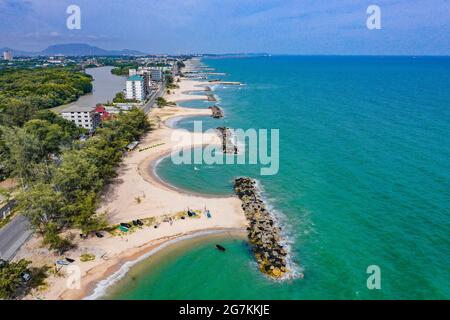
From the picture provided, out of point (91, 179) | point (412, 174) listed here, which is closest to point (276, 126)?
point (412, 174)

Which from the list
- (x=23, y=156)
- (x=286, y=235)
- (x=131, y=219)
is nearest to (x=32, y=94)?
(x=23, y=156)

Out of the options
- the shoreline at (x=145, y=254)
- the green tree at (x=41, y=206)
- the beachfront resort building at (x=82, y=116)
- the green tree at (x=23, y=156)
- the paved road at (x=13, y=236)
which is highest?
the beachfront resort building at (x=82, y=116)

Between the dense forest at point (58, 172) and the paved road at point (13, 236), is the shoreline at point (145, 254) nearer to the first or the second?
the dense forest at point (58, 172)

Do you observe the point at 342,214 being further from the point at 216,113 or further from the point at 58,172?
the point at 216,113

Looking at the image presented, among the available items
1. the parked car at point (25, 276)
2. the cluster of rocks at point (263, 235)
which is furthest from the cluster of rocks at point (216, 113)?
the parked car at point (25, 276)

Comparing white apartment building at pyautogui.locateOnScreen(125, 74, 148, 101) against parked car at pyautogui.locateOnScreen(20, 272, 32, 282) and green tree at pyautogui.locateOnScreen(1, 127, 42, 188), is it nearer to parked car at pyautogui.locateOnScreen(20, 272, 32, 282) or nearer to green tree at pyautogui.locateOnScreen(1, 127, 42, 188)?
green tree at pyautogui.locateOnScreen(1, 127, 42, 188)

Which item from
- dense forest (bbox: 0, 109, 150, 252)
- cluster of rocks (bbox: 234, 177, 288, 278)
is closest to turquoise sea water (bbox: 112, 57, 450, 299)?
cluster of rocks (bbox: 234, 177, 288, 278)
